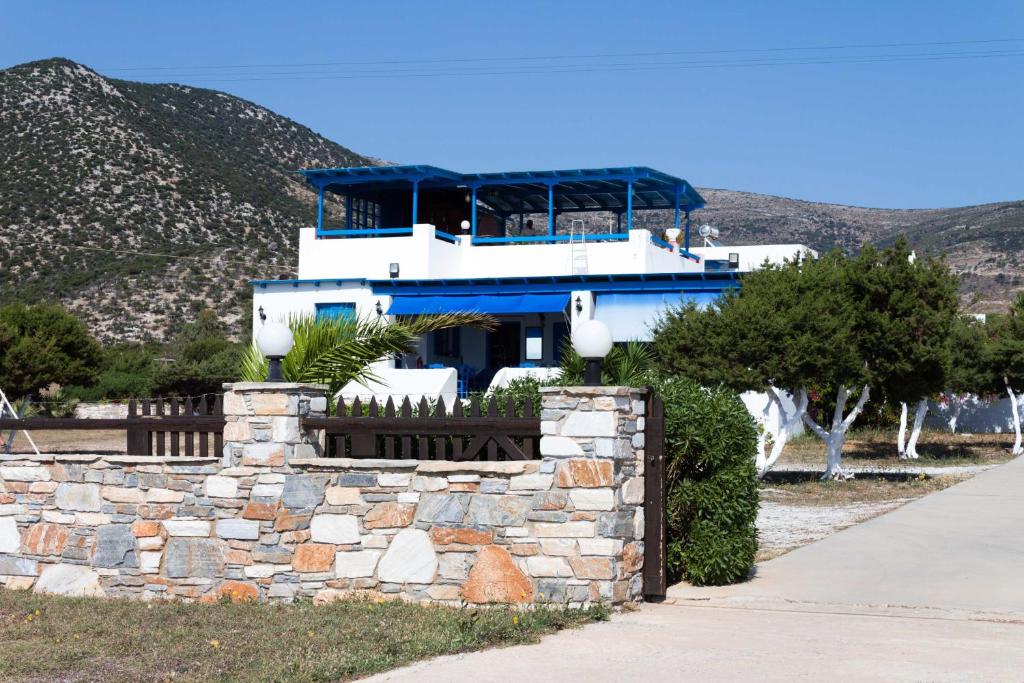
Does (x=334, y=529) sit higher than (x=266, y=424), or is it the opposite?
(x=266, y=424)

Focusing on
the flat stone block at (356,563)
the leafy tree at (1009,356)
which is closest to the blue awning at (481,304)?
the leafy tree at (1009,356)

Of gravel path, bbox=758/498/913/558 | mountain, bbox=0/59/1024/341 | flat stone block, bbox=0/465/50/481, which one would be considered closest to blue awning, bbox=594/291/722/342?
gravel path, bbox=758/498/913/558

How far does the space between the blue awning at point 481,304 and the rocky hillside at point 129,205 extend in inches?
981

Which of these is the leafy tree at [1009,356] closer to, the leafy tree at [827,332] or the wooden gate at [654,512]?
the leafy tree at [827,332]

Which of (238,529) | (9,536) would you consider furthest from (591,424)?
(9,536)

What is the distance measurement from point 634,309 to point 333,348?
1678 centimetres

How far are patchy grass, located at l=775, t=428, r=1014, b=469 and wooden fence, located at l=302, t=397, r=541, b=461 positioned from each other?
14.7 meters

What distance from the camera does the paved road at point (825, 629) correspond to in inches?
259

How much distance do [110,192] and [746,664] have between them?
56168 millimetres

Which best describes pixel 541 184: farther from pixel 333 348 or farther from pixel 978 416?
pixel 333 348

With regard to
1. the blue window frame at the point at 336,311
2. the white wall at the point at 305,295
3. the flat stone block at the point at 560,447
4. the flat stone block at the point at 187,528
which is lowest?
the flat stone block at the point at 187,528

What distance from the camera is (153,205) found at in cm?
5803

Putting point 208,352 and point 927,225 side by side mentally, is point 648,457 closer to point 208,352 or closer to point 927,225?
point 208,352

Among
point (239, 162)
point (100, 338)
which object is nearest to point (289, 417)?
point (100, 338)
